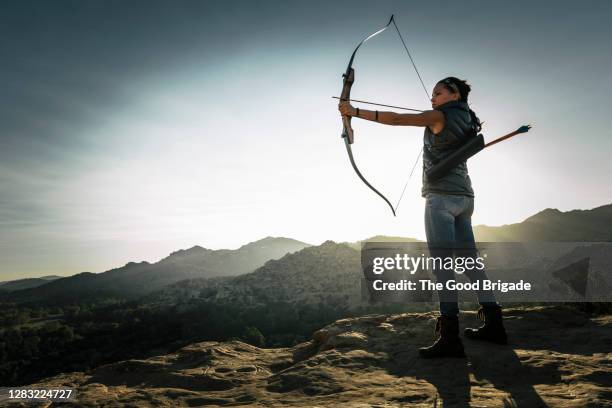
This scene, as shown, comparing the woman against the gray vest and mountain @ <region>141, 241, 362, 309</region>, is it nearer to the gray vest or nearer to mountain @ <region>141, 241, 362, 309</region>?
the gray vest

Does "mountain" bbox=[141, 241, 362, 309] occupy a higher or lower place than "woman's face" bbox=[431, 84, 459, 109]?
lower

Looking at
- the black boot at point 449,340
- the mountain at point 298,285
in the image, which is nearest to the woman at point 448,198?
the black boot at point 449,340

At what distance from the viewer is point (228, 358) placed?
5176 millimetres

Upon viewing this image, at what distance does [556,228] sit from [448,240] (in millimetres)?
109445

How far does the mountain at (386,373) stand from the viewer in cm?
288

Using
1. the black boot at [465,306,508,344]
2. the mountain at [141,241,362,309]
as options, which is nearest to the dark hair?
the black boot at [465,306,508,344]

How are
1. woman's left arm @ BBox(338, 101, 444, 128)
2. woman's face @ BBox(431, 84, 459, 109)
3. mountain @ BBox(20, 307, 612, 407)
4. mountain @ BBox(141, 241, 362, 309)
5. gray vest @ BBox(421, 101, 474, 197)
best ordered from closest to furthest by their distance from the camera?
1. mountain @ BBox(20, 307, 612, 407)
2. woman's left arm @ BBox(338, 101, 444, 128)
3. gray vest @ BBox(421, 101, 474, 197)
4. woman's face @ BBox(431, 84, 459, 109)
5. mountain @ BBox(141, 241, 362, 309)

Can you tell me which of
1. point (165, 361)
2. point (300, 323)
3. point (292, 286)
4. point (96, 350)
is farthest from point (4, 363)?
point (165, 361)

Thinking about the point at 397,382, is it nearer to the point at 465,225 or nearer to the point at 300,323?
the point at 465,225

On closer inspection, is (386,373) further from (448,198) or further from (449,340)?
(448,198)

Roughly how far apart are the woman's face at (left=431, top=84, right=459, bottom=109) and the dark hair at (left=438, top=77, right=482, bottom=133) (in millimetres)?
35

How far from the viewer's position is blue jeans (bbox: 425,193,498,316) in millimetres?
3863

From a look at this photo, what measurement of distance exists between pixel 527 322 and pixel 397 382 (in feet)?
10.2

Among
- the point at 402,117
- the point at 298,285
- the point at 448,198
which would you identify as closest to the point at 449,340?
the point at 448,198
